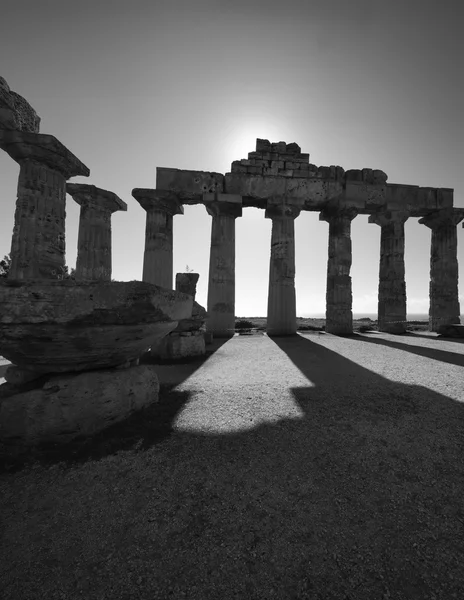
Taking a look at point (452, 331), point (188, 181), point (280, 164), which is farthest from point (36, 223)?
point (452, 331)

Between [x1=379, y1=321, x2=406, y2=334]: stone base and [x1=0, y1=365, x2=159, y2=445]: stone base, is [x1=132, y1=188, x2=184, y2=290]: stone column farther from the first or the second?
[x1=379, y1=321, x2=406, y2=334]: stone base

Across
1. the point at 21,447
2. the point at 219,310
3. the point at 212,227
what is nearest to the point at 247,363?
the point at 21,447

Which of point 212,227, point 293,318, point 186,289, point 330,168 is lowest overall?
point 293,318

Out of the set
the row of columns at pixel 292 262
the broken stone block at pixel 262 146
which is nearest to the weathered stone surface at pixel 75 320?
the row of columns at pixel 292 262

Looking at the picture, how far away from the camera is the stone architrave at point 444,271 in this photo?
12617 mm

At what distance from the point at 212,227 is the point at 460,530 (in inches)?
453

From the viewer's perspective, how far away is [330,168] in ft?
38.8

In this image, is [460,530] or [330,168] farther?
[330,168]

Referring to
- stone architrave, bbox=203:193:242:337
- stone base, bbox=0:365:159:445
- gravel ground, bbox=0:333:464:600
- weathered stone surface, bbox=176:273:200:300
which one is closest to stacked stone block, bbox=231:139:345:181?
stone architrave, bbox=203:193:242:337

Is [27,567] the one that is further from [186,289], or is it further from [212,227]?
[212,227]

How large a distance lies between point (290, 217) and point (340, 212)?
101 inches

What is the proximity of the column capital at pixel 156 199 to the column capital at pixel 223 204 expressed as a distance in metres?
1.44

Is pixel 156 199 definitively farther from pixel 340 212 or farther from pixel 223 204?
pixel 340 212

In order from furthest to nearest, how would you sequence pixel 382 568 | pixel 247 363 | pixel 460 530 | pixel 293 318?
1. pixel 293 318
2. pixel 247 363
3. pixel 460 530
4. pixel 382 568
